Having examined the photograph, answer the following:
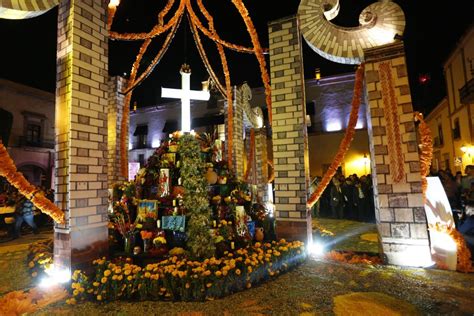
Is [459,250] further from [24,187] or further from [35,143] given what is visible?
[35,143]

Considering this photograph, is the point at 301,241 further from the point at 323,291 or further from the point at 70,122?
the point at 70,122

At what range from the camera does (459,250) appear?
4230 millimetres

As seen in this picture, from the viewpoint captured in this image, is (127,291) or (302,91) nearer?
(127,291)

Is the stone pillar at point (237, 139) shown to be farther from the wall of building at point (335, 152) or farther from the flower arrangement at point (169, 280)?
the wall of building at point (335, 152)

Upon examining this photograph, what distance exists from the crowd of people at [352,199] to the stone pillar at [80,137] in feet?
26.5

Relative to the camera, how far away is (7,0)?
3695mm

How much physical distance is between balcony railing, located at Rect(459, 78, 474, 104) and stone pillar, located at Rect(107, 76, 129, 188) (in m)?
18.1

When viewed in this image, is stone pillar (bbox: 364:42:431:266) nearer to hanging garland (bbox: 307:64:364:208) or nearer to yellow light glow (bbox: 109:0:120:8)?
hanging garland (bbox: 307:64:364:208)

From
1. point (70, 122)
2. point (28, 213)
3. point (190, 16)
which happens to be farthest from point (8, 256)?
point (190, 16)

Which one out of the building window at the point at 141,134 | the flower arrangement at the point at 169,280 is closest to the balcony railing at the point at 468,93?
the flower arrangement at the point at 169,280

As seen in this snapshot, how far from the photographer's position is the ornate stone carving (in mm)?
5199

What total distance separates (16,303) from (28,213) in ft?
21.7

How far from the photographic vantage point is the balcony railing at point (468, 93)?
48.8ft

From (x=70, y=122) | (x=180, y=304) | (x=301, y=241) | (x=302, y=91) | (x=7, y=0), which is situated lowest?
(x=180, y=304)
